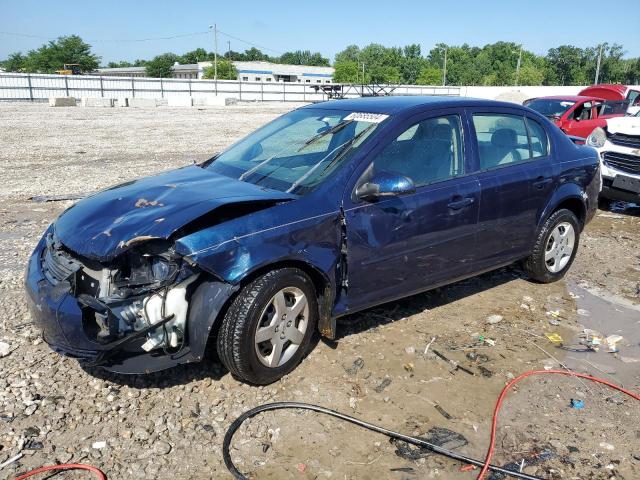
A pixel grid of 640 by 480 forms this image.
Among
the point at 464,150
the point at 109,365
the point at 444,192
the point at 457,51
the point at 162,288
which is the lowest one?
the point at 109,365

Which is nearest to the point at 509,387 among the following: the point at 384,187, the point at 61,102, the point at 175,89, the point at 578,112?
the point at 384,187

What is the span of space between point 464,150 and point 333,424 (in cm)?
243

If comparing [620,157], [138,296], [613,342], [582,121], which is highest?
[582,121]

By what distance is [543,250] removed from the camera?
210 inches

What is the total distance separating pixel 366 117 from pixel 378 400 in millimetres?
2090

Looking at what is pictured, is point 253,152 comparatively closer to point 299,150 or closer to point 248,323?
point 299,150

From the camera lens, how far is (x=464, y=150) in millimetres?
4488

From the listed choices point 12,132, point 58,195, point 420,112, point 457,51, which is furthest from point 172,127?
point 457,51

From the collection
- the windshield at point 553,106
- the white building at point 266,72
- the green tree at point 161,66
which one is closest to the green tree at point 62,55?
the white building at point 266,72

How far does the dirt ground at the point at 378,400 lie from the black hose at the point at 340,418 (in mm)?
44

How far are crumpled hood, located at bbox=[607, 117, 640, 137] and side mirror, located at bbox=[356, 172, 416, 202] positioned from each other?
648 centimetres

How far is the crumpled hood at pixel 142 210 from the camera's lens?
10.5ft

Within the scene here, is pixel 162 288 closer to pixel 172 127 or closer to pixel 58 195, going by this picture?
pixel 58 195

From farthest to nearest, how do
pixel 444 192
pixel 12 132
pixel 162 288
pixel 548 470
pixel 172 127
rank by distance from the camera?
pixel 172 127 → pixel 12 132 → pixel 444 192 → pixel 162 288 → pixel 548 470
